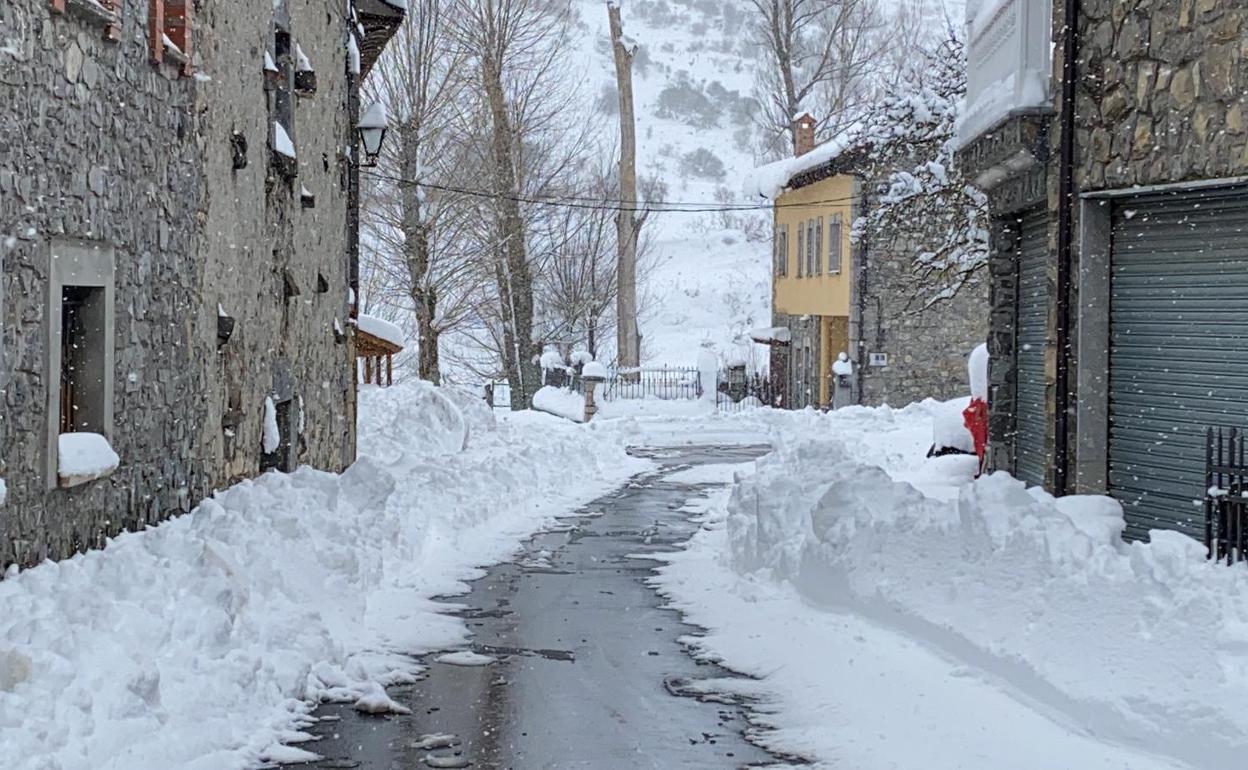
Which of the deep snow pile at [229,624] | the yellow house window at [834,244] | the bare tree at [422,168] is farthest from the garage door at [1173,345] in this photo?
the yellow house window at [834,244]

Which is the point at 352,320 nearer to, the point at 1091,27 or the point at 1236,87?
the point at 1091,27

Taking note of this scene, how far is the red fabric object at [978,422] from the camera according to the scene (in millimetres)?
16594

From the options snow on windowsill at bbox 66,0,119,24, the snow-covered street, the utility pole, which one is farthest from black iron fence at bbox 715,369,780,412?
snow on windowsill at bbox 66,0,119,24

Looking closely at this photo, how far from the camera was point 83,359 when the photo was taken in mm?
9797

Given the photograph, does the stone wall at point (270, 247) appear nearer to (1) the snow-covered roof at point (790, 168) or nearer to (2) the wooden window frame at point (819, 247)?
(1) the snow-covered roof at point (790, 168)

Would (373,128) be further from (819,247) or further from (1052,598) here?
(819,247)

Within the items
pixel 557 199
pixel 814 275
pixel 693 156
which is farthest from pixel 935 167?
pixel 693 156

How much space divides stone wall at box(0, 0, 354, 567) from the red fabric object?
7339 millimetres

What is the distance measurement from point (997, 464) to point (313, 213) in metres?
7.97

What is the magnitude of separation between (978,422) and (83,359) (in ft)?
33.9

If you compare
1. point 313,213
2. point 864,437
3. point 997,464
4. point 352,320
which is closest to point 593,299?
point 864,437

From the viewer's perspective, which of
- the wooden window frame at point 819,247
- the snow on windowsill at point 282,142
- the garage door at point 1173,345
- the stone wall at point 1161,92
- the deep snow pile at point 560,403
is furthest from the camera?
the wooden window frame at point 819,247

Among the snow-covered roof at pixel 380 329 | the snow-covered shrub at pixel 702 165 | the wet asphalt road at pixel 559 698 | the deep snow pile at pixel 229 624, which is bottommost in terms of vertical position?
the wet asphalt road at pixel 559 698

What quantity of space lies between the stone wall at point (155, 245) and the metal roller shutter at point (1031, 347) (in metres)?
6.95
